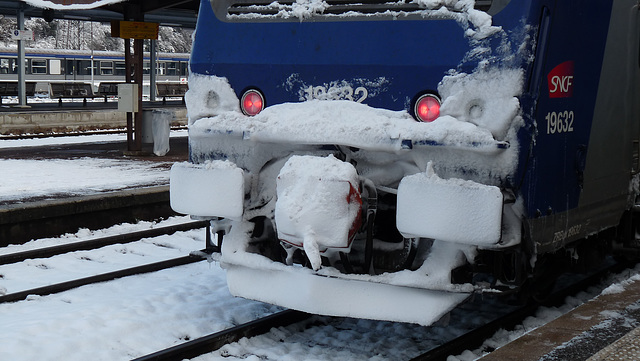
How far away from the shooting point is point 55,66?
45438 millimetres

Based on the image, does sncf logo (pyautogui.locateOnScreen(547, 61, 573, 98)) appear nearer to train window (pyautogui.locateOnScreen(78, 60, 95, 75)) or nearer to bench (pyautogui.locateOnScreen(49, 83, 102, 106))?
bench (pyautogui.locateOnScreen(49, 83, 102, 106))

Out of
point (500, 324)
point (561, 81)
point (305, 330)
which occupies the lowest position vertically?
point (305, 330)

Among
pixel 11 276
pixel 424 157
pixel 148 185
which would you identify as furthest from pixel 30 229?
pixel 424 157

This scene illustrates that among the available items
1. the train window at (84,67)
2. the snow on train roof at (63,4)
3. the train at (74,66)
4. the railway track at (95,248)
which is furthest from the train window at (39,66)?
the railway track at (95,248)

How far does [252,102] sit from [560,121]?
1843 mm

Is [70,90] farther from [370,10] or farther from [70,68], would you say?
[370,10]

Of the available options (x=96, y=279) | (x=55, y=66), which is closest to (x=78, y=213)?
(x=96, y=279)

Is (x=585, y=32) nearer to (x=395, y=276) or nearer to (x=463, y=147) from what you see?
(x=463, y=147)

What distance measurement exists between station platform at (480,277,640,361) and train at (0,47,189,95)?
1507 inches

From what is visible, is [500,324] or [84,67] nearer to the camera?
[500,324]

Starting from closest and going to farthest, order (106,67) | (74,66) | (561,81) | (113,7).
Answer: (561,81) < (113,7) < (74,66) < (106,67)

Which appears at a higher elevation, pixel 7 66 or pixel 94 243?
pixel 94 243

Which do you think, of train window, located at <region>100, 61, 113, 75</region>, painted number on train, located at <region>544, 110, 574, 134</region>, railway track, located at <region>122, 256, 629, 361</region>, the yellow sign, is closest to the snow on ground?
railway track, located at <region>122, 256, 629, 361</region>

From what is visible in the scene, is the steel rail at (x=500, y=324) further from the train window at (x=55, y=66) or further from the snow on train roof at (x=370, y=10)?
the train window at (x=55, y=66)
